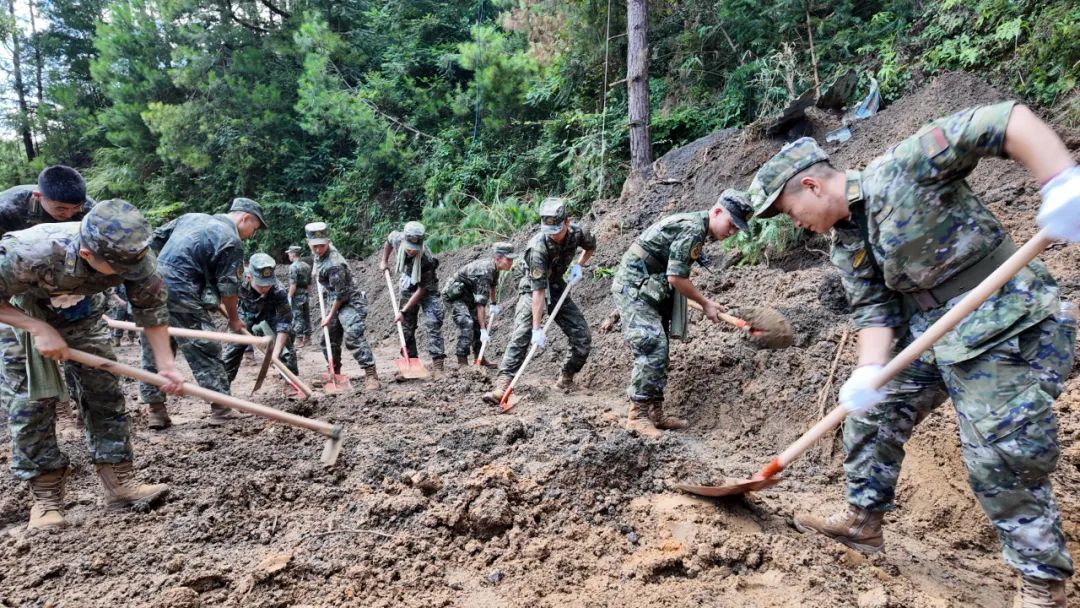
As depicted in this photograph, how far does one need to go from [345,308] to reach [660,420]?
4.05 meters

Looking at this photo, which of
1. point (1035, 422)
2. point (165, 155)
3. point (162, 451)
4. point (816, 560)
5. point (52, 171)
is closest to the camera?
point (1035, 422)

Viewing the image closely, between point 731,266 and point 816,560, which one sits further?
point 731,266

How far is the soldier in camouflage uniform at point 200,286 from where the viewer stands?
16.7 ft

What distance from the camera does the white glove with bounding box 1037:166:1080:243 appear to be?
5.50 feet

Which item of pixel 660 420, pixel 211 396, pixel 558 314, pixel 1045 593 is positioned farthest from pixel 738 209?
pixel 211 396

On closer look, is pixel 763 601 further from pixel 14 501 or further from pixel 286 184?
pixel 286 184

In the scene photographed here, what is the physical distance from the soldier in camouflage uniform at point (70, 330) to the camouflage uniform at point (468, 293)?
475 cm

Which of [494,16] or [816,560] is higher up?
[494,16]

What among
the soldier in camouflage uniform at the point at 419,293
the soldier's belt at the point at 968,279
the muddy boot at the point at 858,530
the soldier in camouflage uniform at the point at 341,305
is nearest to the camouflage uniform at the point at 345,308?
the soldier in camouflage uniform at the point at 341,305

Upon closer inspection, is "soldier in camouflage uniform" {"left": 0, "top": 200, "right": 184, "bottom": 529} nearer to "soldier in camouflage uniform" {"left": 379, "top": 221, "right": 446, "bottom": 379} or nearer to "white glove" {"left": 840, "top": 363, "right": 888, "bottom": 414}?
"white glove" {"left": 840, "top": 363, "right": 888, "bottom": 414}

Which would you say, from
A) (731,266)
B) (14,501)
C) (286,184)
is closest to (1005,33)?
(731,266)

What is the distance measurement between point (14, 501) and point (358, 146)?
14.1 m

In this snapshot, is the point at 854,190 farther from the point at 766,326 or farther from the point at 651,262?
the point at 651,262

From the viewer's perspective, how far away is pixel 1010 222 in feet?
16.8
